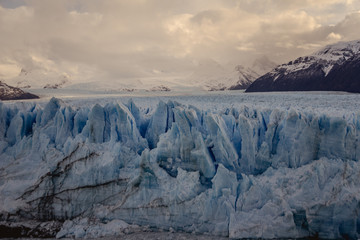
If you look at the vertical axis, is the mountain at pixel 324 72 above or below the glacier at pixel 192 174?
above

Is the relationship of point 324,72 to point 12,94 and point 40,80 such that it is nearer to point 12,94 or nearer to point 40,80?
point 12,94

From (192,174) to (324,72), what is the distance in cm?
3104

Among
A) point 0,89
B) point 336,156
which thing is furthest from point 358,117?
point 0,89

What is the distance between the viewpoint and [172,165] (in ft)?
25.0

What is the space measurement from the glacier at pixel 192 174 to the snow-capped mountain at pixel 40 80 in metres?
73.2

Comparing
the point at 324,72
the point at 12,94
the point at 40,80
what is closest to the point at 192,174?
the point at 324,72

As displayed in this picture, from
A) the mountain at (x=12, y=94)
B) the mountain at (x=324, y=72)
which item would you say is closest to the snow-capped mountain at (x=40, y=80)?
the mountain at (x=12, y=94)

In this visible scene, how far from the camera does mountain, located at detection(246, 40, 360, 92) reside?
26.1m

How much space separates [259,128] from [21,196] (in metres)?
7.45

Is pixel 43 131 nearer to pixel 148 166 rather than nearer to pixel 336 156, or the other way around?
pixel 148 166

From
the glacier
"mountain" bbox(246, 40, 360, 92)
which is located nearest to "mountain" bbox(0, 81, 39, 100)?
the glacier

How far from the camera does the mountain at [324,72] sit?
26.1 m

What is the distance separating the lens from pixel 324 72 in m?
32.0

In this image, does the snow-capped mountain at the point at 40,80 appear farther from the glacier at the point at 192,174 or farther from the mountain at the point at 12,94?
Result: the glacier at the point at 192,174
